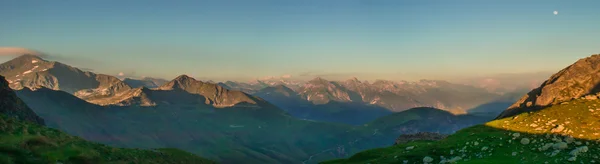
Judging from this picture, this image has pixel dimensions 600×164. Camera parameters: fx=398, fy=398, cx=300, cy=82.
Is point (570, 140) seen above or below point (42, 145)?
above

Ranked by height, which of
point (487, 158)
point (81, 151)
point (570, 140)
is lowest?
point (81, 151)

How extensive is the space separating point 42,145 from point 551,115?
61300 mm

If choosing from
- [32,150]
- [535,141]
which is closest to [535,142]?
[535,141]

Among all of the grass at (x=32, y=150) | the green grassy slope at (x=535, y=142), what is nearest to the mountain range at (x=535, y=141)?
the green grassy slope at (x=535, y=142)

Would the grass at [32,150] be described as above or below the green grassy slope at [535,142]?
below

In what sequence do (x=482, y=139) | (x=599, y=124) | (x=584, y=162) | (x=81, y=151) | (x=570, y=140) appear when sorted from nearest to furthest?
(x=584, y=162) < (x=570, y=140) < (x=599, y=124) < (x=482, y=139) < (x=81, y=151)

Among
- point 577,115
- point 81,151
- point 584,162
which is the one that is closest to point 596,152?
point 584,162

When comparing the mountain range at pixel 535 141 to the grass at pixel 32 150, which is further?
the grass at pixel 32 150

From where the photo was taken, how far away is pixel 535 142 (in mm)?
41375

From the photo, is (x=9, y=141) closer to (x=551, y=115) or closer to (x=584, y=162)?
(x=584, y=162)

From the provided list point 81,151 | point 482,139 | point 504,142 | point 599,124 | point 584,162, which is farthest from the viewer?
point 81,151

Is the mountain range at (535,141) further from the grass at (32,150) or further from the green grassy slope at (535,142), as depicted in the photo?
the grass at (32,150)

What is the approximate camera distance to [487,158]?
134 ft

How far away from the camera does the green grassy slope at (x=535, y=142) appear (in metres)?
37.0
